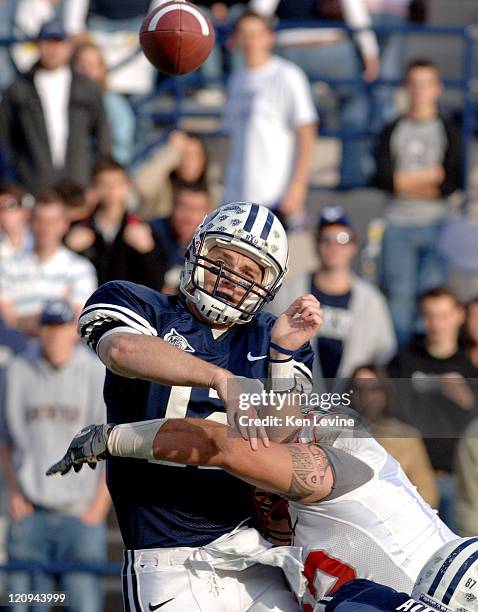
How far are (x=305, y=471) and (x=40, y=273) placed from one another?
503 cm

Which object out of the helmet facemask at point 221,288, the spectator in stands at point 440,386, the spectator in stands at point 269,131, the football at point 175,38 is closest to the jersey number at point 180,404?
the helmet facemask at point 221,288

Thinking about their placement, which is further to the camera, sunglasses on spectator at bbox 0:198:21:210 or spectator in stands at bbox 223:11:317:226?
spectator in stands at bbox 223:11:317:226

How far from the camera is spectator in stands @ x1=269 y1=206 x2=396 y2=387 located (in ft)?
27.0

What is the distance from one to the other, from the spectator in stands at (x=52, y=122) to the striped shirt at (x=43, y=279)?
1.52 m

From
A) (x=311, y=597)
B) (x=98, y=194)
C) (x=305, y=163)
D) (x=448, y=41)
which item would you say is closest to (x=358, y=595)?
(x=311, y=597)

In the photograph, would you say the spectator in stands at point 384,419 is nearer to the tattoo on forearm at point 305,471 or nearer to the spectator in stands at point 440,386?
the spectator in stands at point 440,386

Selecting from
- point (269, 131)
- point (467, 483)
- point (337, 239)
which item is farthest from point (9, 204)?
point (467, 483)

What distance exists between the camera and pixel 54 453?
767cm

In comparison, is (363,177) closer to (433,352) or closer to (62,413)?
(433,352)

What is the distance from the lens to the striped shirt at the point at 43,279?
8516 mm

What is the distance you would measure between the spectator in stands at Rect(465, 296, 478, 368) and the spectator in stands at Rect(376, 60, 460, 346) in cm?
128

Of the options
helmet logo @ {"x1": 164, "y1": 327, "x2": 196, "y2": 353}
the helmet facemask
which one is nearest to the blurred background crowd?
the helmet facemask

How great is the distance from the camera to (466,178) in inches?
420

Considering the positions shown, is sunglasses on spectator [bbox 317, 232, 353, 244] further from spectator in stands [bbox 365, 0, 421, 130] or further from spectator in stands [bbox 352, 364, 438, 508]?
spectator in stands [bbox 352, 364, 438, 508]
